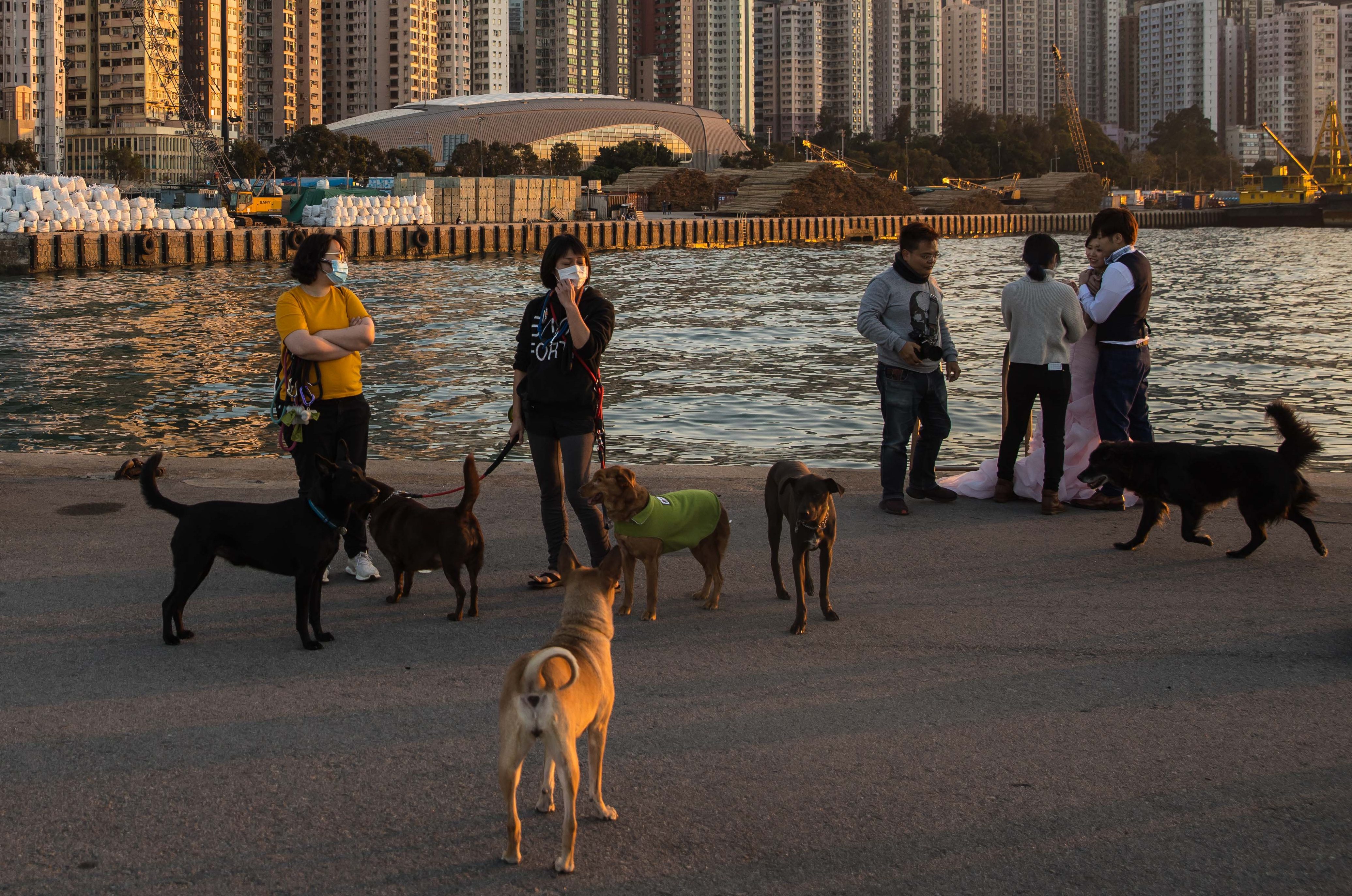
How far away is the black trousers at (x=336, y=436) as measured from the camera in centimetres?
648

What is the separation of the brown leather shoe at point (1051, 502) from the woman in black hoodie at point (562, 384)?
3.03 meters

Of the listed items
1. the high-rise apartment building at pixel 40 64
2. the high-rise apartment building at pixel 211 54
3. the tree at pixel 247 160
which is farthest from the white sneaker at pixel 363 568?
the high-rise apartment building at pixel 211 54

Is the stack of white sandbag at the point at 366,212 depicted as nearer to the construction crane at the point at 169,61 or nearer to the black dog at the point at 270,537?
the construction crane at the point at 169,61

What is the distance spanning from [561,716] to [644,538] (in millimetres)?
2386

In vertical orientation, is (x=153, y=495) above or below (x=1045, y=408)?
below

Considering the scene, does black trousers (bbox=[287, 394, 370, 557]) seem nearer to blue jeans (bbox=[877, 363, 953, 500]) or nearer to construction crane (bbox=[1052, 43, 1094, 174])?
blue jeans (bbox=[877, 363, 953, 500])

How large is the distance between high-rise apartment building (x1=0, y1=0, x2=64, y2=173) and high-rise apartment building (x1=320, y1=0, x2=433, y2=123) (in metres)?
49.1

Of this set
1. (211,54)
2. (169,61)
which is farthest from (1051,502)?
(211,54)

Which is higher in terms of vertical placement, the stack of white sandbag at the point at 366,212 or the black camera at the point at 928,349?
the stack of white sandbag at the point at 366,212

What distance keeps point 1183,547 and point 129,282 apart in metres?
45.7

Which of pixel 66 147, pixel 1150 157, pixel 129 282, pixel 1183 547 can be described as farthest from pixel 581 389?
pixel 1150 157

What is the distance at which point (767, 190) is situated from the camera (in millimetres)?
96938

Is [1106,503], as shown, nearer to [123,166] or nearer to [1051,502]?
[1051,502]

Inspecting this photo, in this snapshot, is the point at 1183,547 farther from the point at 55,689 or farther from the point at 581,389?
the point at 55,689
